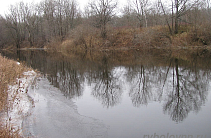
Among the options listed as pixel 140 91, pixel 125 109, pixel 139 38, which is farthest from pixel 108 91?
pixel 139 38

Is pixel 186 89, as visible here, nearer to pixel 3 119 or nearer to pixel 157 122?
pixel 157 122

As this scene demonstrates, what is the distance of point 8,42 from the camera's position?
64625 millimetres

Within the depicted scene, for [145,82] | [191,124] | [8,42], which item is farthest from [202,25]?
[8,42]

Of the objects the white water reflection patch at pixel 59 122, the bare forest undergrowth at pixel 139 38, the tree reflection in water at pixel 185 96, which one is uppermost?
the bare forest undergrowth at pixel 139 38

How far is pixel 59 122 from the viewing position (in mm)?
5355

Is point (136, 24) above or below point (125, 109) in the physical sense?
above

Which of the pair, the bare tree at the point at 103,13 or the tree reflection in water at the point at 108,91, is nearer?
the tree reflection in water at the point at 108,91

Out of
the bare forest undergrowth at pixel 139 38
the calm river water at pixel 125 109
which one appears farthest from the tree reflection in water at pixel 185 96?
the bare forest undergrowth at pixel 139 38

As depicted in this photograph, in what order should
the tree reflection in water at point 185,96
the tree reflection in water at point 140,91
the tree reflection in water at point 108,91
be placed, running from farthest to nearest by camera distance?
1. the tree reflection in water at point 108,91
2. the tree reflection in water at point 140,91
3. the tree reflection in water at point 185,96

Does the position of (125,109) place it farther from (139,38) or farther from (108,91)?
(139,38)

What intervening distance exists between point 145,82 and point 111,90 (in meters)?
2.07

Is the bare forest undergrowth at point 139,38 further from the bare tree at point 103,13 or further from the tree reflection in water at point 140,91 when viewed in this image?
the tree reflection in water at point 140,91

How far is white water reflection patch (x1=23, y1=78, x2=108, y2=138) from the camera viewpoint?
465cm

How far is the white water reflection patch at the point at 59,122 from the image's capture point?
4.65m
